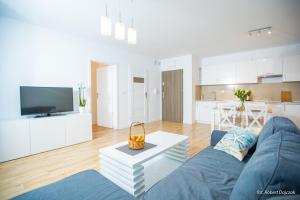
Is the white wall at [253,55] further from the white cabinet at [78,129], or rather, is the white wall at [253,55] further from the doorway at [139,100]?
the white cabinet at [78,129]

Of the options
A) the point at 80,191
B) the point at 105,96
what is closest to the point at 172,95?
the point at 105,96

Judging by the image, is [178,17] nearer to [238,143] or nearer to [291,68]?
[238,143]

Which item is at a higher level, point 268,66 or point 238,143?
point 268,66

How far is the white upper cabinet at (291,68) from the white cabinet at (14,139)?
642 cm

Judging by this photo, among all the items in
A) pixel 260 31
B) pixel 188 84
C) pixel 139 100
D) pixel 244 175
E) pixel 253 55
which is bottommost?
pixel 244 175

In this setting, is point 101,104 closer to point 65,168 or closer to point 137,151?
point 65,168

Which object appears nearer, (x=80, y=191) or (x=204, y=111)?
(x=80, y=191)

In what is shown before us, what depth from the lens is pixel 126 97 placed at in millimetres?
5219

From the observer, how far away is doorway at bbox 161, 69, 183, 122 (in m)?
5.99

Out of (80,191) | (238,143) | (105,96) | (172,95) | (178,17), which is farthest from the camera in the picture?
Answer: (172,95)

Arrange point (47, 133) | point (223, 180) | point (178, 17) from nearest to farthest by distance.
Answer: point (223, 180) < point (178, 17) < point (47, 133)

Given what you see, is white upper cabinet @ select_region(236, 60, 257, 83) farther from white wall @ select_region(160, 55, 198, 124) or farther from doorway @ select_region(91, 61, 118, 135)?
doorway @ select_region(91, 61, 118, 135)

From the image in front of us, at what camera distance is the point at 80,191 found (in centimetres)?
112

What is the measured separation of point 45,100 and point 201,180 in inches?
128
